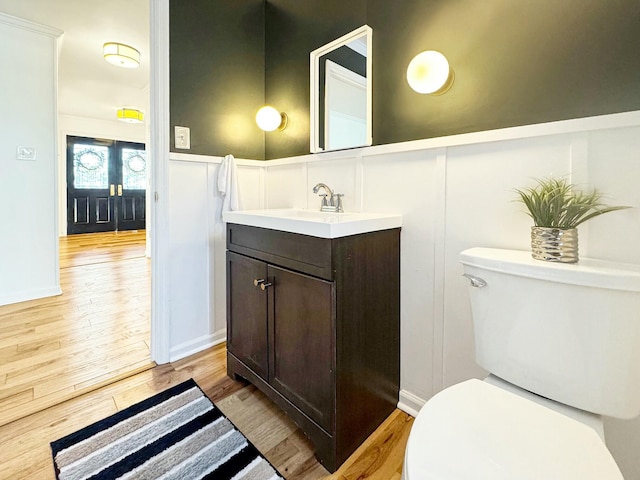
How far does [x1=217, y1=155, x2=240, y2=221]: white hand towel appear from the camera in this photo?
6.20 feet

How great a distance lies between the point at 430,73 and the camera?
1206 millimetres

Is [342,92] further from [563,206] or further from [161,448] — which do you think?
[161,448]

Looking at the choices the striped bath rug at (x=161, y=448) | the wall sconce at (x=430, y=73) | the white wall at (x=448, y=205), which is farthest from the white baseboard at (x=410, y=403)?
the wall sconce at (x=430, y=73)

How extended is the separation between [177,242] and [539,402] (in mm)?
1754

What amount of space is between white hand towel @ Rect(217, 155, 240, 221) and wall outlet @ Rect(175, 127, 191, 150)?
0.22m

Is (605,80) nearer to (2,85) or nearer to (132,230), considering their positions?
(2,85)

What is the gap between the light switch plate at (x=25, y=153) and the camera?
2.65 meters

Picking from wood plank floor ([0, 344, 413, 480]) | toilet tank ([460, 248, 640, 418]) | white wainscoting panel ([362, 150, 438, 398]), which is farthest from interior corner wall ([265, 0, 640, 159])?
wood plank floor ([0, 344, 413, 480])

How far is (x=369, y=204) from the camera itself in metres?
1.51

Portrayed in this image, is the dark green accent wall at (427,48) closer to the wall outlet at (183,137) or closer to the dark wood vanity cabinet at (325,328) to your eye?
the wall outlet at (183,137)

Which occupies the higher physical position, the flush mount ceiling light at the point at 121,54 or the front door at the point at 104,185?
the flush mount ceiling light at the point at 121,54

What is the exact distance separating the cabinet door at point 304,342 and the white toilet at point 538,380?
0.43 metres

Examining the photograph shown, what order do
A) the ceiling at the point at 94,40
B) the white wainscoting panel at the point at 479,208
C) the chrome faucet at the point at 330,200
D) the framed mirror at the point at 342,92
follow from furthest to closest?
the ceiling at the point at 94,40 → the chrome faucet at the point at 330,200 → the framed mirror at the point at 342,92 → the white wainscoting panel at the point at 479,208

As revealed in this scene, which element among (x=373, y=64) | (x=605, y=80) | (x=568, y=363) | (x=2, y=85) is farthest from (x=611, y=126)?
(x=2, y=85)
